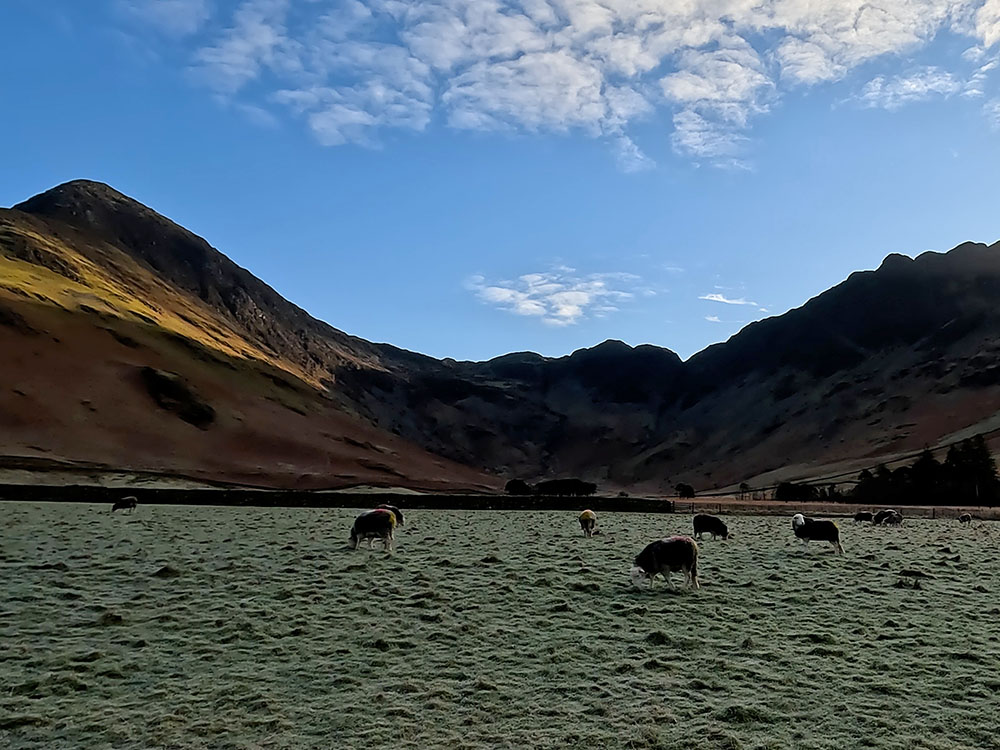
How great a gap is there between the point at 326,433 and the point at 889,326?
15063cm

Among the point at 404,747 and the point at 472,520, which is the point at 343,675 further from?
the point at 472,520

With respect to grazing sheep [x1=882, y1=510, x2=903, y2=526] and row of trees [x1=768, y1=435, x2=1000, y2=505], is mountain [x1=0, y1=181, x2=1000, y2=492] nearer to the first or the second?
row of trees [x1=768, y1=435, x2=1000, y2=505]

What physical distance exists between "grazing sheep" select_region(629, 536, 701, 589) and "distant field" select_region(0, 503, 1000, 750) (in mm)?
548

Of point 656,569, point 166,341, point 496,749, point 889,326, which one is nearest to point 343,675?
point 496,749

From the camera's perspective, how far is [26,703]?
10398mm

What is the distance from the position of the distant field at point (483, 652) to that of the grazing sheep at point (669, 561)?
1.80ft

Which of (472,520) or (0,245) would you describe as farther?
(0,245)

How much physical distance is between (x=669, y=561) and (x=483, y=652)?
25.0ft

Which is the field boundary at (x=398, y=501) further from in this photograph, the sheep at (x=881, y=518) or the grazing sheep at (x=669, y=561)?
the grazing sheep at (x=669, y=561)

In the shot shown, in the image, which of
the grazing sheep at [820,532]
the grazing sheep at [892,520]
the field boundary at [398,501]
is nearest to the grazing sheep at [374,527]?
the grazing sheep at [820,532]

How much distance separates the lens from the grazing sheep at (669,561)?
18891 millimetres

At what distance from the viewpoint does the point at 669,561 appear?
1900 cm

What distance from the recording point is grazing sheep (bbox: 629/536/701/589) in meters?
18.9

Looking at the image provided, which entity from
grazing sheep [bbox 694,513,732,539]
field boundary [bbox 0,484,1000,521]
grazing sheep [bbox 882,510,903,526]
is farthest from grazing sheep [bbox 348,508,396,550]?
grazing sheep [bbox 882,510,903,526]
